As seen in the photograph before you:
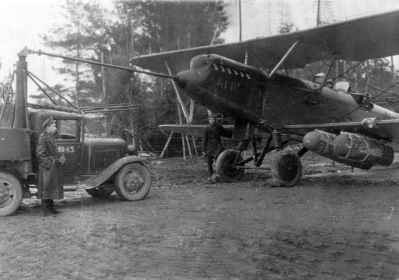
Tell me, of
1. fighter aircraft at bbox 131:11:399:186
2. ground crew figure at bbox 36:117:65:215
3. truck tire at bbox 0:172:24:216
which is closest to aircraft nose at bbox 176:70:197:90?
fighter aircraft at bbox 131:11:399:186

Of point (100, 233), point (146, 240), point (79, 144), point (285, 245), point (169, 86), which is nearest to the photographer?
point (285, 245)

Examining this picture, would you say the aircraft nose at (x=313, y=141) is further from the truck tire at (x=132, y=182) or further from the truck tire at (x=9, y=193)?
the truck tire at (x=9, y=193)

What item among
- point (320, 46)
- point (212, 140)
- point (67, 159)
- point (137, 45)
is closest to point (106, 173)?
point (67, 159)

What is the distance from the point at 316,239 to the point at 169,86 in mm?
17357

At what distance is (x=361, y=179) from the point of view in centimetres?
1095

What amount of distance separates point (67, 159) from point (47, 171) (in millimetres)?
745

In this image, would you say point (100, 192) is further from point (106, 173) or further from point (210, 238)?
point (210, 238)

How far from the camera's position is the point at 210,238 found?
4.67 metres

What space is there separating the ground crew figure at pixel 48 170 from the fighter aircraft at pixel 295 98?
3123 millimetres

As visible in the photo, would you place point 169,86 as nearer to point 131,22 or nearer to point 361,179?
point 131,22

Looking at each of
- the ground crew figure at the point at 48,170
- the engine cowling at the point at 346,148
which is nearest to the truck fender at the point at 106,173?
the ground crew figure at the point at 48,170

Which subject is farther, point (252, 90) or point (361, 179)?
point (361, 179)

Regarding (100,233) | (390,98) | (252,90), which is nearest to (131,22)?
(390,98)

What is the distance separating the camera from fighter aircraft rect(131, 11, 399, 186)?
29.8ft
